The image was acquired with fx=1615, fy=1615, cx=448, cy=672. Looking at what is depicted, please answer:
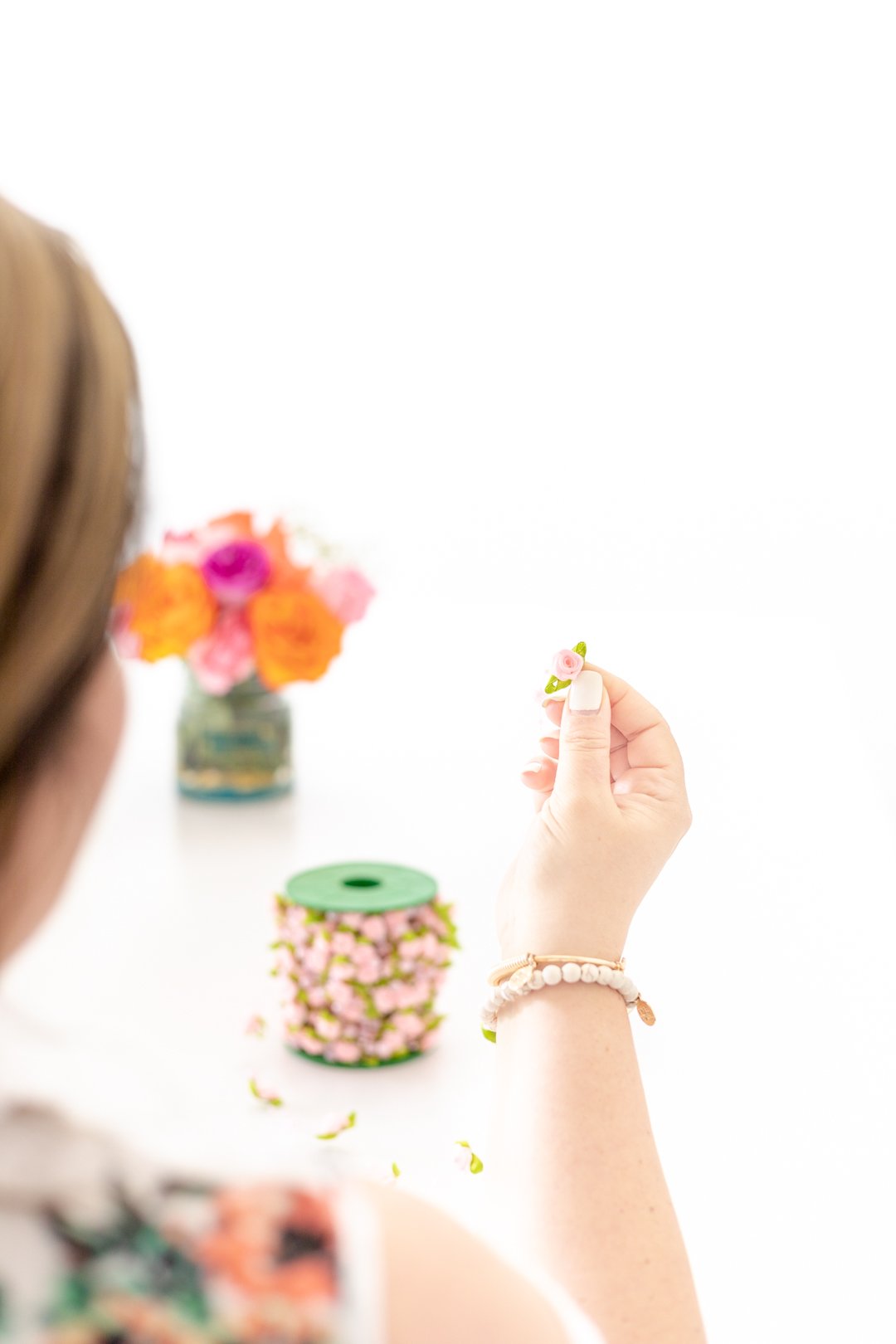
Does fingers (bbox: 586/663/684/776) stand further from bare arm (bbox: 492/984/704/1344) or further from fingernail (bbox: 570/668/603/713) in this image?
bare arm (bbox: 492/984/704/1344)

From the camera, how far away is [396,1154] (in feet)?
3.42

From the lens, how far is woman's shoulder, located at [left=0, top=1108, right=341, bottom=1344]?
42 centimetres

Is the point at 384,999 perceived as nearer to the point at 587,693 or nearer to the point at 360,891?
the point at 360,891

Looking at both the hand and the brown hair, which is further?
the hand

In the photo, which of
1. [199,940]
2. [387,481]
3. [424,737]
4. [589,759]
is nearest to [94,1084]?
[589,759]

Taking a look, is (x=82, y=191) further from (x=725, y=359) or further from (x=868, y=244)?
(x=868, y=244)

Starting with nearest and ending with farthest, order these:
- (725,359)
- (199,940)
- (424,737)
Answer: (199,940)
(424,737)
(725,359)

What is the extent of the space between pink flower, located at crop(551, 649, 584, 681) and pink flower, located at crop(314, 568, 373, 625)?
701mm

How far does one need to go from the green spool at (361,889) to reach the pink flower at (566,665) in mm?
217

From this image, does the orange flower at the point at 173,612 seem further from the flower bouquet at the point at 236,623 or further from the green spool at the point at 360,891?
the green spool at the point at 360,891

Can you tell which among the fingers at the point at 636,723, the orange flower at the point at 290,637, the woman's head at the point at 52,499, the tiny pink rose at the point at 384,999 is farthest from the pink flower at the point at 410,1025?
the woman's head at the point at 52,499

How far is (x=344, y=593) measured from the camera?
1.78 metres

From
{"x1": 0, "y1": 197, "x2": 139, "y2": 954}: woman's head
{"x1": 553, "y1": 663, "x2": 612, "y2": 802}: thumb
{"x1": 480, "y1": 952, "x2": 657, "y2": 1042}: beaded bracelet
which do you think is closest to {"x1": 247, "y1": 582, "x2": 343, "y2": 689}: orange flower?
{"x1": 553, "y1": 663, "x2": 612, "y2": 802}: thumb

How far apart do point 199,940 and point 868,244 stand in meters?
2.35
